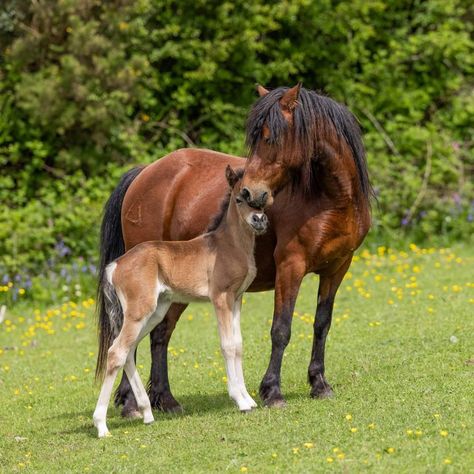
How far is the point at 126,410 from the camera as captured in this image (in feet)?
27.7

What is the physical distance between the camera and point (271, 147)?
7480 mm

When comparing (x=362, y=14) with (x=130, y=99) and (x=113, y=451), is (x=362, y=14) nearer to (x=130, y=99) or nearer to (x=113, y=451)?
(x=130, y=99)

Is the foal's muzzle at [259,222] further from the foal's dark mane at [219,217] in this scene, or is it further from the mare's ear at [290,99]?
the mare's ear at [290,99]

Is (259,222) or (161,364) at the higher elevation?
(259,222)

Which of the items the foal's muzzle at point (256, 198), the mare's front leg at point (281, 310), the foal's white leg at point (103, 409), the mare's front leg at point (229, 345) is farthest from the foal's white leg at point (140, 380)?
the foal's muzzle at point (256, 198)

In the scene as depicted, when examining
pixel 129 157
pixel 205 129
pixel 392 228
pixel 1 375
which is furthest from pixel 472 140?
pixel 1 375

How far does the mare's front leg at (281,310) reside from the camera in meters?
7.80

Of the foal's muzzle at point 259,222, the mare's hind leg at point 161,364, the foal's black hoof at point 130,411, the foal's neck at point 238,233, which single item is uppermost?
the foal's muzzle at point 259,222

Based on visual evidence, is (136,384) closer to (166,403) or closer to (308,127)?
(166,403)

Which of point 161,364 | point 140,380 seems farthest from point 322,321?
point 140,380

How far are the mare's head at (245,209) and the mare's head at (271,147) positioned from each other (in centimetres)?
9

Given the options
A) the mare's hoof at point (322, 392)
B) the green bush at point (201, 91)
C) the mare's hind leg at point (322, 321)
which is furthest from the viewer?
the green bush at point (201, 91)

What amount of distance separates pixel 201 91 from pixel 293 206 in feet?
36.7

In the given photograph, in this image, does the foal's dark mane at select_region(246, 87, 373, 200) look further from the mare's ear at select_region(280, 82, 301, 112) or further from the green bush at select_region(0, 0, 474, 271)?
the green bush at select_region(0, 0, 474, 271)
